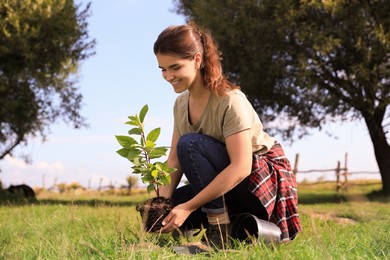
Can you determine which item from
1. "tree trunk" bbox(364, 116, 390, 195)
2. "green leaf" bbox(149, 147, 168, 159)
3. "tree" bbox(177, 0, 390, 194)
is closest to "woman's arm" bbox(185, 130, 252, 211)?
"green leaf" bbox(149, 147, 168, 159)

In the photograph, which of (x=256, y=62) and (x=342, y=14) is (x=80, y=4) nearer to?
(x=256, y=62)

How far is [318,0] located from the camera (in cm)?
1587

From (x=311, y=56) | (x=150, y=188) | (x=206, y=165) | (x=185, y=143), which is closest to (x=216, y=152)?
(x=206, y=165)

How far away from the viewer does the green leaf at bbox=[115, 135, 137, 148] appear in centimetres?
389

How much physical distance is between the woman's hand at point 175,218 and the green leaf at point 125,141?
1.81 ft

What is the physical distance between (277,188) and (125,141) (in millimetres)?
1229

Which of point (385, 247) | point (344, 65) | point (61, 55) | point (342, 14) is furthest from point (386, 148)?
point (385, 247)

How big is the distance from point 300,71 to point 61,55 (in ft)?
23.8

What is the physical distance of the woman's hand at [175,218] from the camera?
3805mm

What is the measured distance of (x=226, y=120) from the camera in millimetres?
3957

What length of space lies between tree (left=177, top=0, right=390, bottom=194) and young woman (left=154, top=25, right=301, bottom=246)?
1181 centimetres

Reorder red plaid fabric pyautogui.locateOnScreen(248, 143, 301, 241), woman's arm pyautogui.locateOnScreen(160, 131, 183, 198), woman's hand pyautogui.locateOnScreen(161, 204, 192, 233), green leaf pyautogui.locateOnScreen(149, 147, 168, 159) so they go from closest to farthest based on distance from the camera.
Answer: woman's hand pyautogui.locateOnScreen(161, 204, 192, 233), green leaf pyautogui.locateOnScreen(149, 147, 168, 159), red plaid fabric pyautogui.locateOnScreen(248, 143, 301, 241), woman's arm pyautogui.locateOnScreen(160, 131, 183, 198)

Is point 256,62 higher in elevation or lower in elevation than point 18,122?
higher

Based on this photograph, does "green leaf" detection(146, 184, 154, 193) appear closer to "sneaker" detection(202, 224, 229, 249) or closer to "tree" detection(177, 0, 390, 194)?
"sneaker" detection(202, 224, 229, 249)
